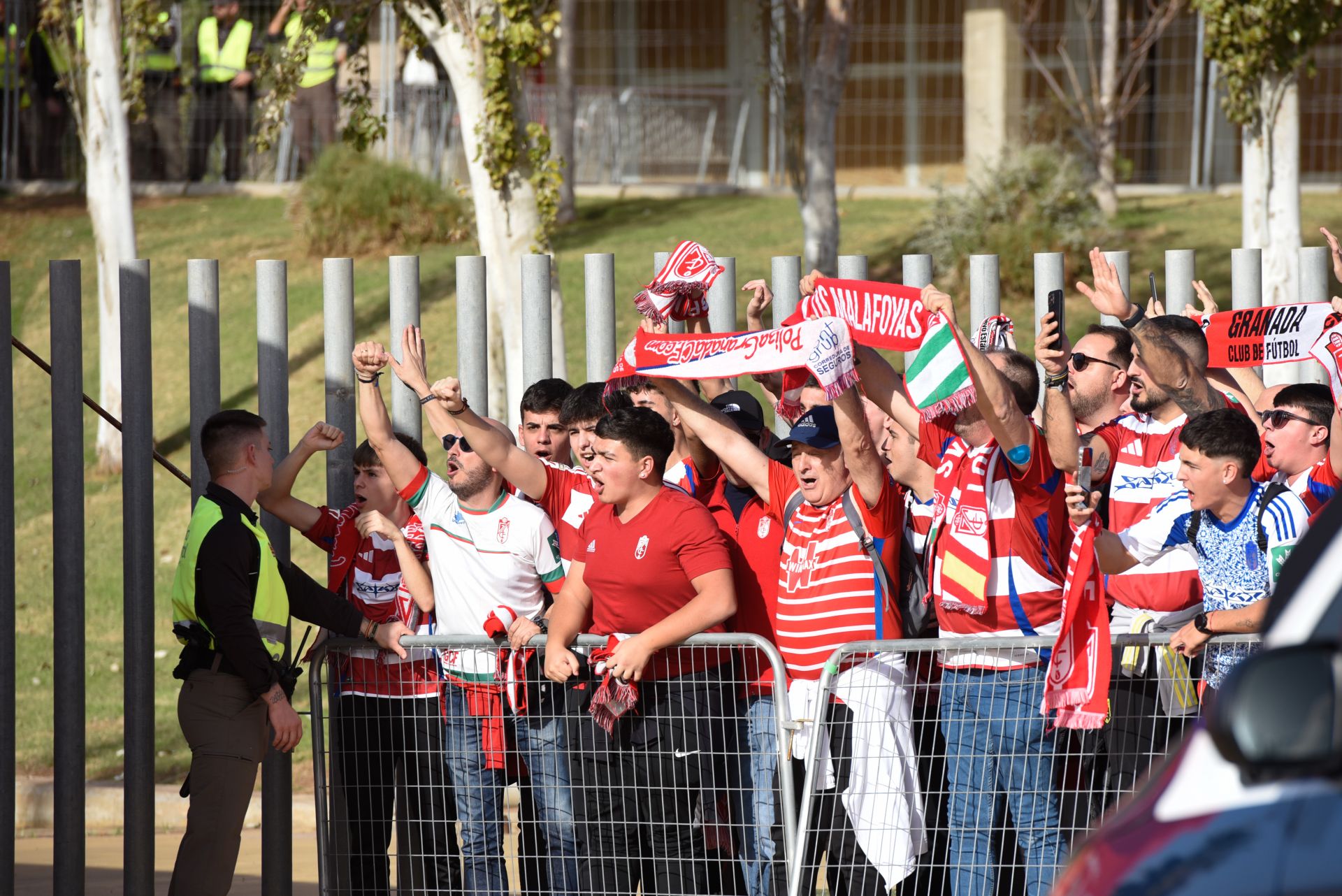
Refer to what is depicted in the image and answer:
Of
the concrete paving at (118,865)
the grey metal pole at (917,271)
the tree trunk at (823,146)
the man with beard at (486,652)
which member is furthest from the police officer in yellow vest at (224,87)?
the man with beard at (486,652)

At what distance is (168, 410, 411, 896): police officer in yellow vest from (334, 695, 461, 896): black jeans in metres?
0.21

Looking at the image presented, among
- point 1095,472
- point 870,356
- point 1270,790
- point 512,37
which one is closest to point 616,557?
point 870,356

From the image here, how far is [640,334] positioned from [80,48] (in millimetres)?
12626

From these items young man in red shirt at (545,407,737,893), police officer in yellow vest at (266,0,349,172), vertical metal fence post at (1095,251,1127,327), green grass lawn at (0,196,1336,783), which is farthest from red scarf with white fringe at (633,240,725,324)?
police officer in yellow vest at (266,0,349,172)

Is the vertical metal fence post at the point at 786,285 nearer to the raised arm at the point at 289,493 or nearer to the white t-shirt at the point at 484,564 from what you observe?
the white t-shirt at the point at 484,564

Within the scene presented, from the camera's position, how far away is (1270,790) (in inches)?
96.0

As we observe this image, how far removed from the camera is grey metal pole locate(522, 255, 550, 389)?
6.50 m

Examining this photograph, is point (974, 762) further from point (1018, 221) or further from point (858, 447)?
point (1018, 221)

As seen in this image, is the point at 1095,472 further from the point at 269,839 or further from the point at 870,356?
the point at 269,839

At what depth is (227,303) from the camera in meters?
17.3

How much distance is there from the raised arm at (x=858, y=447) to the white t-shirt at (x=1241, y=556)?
3.30 feet

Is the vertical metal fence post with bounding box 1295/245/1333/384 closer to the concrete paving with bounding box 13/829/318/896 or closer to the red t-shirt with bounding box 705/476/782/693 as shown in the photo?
the red t-shirt with bounding box 705/476/782/693

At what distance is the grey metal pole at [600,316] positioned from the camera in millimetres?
6621

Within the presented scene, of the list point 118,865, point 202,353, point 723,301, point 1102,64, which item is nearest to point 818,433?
point 723,301
